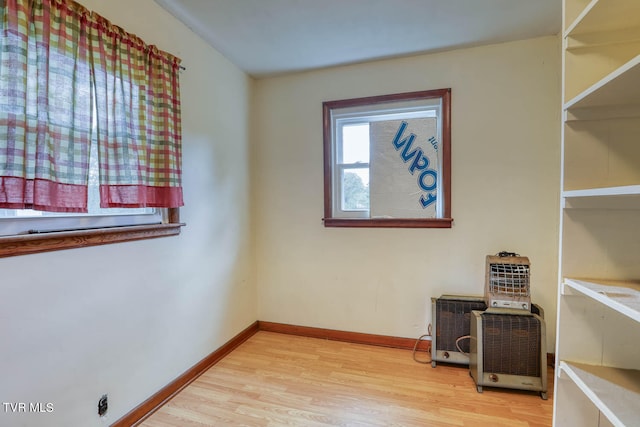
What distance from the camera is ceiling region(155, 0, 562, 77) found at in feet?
5.59

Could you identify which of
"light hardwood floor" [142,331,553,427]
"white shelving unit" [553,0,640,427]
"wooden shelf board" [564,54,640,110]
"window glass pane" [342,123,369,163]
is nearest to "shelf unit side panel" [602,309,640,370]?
"white shelving unit" [553,0,640,427]

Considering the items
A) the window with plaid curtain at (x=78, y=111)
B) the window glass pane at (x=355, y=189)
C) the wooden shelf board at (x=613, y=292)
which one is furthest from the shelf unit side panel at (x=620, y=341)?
the window with plaid curtain at (x=78, y=111)

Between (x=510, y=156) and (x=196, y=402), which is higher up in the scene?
(x=510, y=156)

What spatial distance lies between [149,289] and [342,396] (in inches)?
52.3

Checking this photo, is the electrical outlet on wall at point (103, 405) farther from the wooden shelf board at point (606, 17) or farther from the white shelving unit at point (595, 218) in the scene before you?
the wooden shelf board at point (606, 17)

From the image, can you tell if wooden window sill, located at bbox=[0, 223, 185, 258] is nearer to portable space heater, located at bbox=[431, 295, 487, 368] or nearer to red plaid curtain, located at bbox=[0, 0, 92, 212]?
red plaid curtain, located at bbox=[0, 0, 92, 212]

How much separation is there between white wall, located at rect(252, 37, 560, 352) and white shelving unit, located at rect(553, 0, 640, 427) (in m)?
1.20

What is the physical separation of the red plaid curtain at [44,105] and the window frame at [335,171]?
1655mm

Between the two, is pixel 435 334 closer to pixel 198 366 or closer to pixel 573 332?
pixel 573 332

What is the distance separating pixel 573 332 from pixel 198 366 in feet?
6.96

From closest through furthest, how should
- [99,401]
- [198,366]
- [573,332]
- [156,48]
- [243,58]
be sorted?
[573,332], [99,401], [156,48], [198,366], [243,58]

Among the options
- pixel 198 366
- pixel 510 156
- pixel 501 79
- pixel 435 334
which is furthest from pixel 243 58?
pixel 435 334

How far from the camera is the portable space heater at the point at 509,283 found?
1.88 m

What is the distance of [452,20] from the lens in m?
1.85
